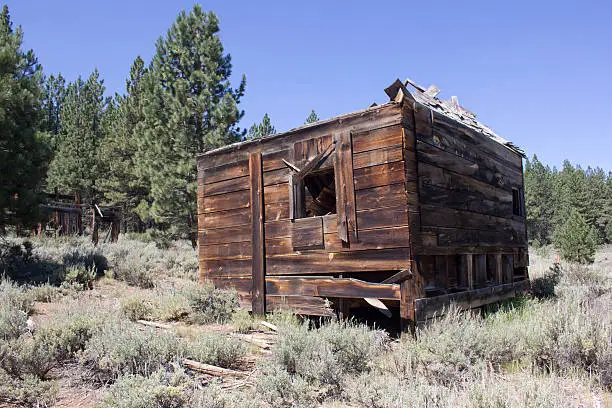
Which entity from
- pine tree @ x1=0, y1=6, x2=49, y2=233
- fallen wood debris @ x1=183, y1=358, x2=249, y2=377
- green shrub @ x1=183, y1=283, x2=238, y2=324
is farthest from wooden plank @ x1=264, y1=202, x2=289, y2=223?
pine tree @ x1=0, y1=6, x2=49, y2=233

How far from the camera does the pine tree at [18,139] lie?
11.1 meters

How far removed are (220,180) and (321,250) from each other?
2.94 m

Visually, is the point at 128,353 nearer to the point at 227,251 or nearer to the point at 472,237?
the point at 227,251

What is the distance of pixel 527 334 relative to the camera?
5.36 metres

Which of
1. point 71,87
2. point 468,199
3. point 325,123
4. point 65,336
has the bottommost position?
point 65,336

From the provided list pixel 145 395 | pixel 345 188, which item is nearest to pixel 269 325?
pixel 345 188

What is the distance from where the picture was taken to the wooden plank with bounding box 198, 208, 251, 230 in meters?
9.09

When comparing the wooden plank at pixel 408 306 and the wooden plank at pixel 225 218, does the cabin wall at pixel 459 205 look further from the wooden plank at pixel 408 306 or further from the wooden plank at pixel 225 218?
the wooden plank at pixel 225 218

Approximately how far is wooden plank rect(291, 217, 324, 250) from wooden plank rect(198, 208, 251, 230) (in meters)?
1.26

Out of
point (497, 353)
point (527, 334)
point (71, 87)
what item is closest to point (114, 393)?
point (497, 353)

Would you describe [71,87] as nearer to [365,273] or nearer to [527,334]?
[365,273]

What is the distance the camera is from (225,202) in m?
9.47

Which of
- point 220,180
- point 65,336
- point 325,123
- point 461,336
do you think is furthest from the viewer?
point 220,180

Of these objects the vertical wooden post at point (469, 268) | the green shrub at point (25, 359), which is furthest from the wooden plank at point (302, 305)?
the green shrub at point (25, 359)
